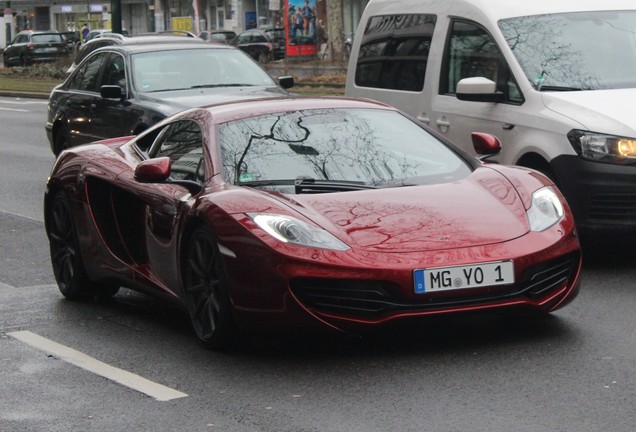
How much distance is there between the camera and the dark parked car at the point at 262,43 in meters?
61.7

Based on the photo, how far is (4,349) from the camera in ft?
24.3

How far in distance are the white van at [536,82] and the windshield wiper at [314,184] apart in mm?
2344

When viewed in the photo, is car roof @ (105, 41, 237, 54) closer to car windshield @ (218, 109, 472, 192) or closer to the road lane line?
car windshield @ (218, 109, 472, 192)

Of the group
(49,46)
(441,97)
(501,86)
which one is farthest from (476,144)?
(49,46)

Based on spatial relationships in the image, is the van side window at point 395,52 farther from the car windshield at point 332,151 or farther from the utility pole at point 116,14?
the utility pole at point 116,14

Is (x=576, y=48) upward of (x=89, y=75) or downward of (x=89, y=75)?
upward

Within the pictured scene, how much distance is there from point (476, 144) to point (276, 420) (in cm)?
330

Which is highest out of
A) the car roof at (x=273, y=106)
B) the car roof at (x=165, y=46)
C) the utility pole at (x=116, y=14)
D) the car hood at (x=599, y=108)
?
the utility pole at (x=116, y=14)

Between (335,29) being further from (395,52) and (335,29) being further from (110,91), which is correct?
(395,52)

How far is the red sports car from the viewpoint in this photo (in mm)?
6602

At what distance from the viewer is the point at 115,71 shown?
629 inches

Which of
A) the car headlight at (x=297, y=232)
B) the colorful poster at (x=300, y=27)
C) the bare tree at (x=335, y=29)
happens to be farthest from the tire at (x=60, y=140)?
the colorful poster at (x=300, y=27)

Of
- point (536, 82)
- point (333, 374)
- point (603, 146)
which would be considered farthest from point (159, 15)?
point (333, 374)

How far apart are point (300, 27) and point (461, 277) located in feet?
184
